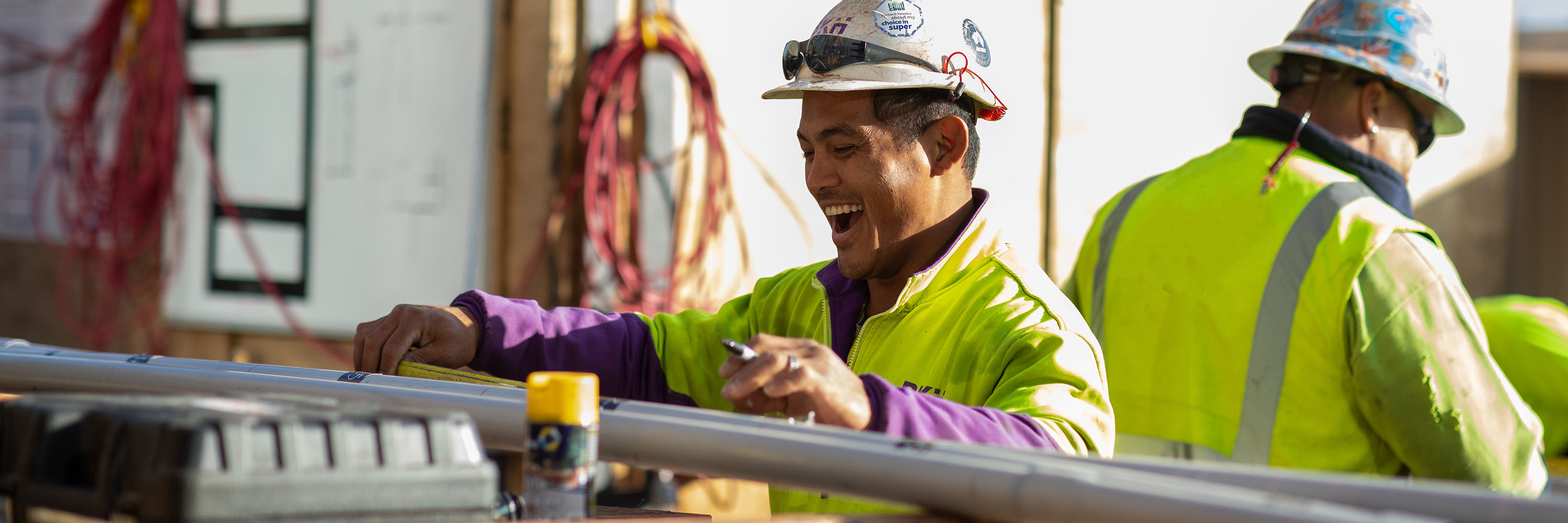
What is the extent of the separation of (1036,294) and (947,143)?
0.39 m

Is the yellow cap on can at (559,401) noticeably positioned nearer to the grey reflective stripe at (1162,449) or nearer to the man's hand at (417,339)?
the man's hand at (417,339)

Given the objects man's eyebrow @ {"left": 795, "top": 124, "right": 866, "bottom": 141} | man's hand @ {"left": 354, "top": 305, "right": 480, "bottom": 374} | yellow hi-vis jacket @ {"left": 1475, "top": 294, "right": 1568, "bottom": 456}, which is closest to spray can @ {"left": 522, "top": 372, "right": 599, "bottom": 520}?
man's hand @ {"left": 354, "top": 305, "right": 480, "bottom": 374}

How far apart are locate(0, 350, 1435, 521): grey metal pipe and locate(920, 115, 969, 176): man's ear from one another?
3.09 feet

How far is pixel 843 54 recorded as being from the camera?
84.7 inches

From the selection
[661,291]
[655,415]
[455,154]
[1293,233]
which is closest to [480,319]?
[655,415]

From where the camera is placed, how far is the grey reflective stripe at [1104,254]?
9.78 ft

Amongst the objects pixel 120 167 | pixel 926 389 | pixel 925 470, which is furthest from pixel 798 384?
pixel 120 167

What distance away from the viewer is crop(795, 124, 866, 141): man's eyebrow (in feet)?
7.11

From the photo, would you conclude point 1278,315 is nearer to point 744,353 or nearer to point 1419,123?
point 1419,123

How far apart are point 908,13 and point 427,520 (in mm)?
1330

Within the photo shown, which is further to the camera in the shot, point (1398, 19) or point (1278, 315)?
point (1398, 19)

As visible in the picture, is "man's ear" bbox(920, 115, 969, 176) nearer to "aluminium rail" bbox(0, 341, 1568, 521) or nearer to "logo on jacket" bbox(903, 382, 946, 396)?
"logo on jacket" bbox(903, 382, 946, 396)

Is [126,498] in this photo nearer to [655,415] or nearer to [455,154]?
[655,415]

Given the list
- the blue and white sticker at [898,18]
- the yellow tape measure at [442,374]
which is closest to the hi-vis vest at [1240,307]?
the blue and white sticker at [898,18]
